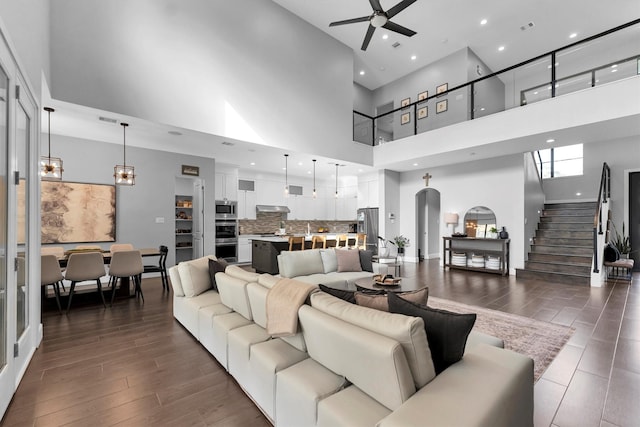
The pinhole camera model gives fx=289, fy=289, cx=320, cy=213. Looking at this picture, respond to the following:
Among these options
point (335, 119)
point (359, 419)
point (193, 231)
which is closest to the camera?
point (359, 419)

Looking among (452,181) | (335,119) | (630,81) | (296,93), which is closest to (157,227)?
(296,93)

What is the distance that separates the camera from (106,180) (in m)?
6.09

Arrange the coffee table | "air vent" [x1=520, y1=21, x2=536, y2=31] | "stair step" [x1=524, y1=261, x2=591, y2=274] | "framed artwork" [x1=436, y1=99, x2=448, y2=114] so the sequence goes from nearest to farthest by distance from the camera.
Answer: the coffee table, "stair step" [x1=524, y1=261, x2=591, y2=274], "air vent" [x1=520, y1=21, x2=536, y2=31], "framed artwork" [x1=436, y1=99, x2=448, y2=114]

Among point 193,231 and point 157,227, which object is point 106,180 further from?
point 193,231

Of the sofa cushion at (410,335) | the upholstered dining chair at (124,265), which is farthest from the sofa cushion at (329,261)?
the sofa cushion at (410,335)

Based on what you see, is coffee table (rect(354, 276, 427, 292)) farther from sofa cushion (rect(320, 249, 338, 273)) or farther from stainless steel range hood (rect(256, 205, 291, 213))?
stainless steel range hood (rect(256, 205, 291, 213))

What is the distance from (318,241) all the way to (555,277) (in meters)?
5.23

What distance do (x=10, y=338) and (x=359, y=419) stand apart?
2.69 m

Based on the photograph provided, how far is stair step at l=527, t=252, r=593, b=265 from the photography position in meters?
6.17

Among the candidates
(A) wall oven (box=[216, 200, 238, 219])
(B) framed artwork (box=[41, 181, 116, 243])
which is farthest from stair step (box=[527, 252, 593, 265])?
(B) framed artwork (box=[41, 181, 116, 243])

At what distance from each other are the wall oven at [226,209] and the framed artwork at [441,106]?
20.6 ft

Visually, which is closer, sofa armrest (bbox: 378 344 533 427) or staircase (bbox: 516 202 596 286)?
sofa armrest (bbox: 378 344 533 427)

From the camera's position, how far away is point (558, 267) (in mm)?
6242

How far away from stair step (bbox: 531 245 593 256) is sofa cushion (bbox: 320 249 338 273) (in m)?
5.31
